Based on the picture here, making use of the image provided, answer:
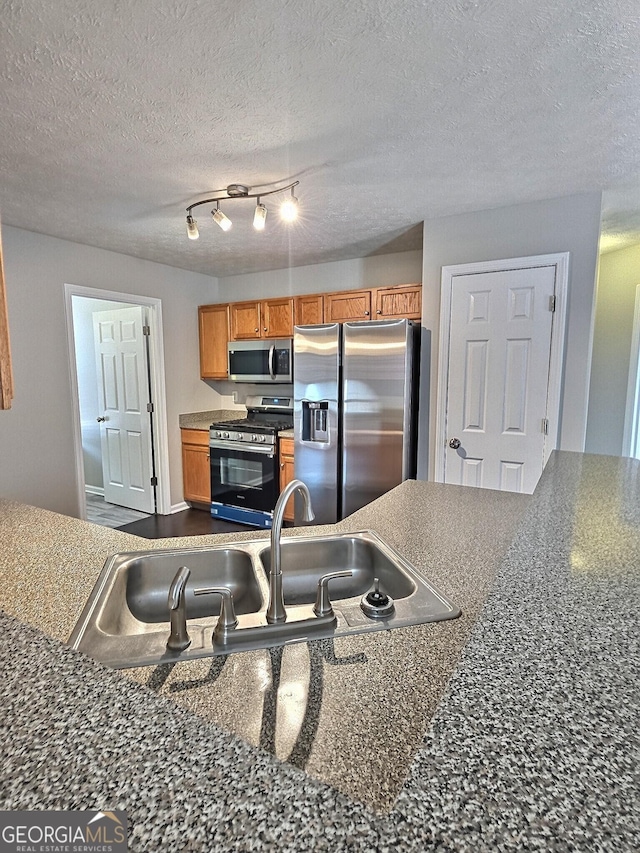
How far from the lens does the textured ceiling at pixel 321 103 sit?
1230mm

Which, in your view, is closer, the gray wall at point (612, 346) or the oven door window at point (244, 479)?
the gray wall at point (612, 346)

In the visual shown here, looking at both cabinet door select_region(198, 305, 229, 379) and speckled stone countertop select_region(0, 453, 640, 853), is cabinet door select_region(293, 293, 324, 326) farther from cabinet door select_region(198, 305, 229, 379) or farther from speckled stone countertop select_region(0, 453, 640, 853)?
speckled stone countertop select_region(0, 453, 640, 853)

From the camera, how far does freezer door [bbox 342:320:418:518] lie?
297cm

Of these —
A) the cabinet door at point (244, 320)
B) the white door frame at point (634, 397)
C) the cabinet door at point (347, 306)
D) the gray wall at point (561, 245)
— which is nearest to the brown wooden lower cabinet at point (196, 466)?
the cabinet door at point (244, 320)

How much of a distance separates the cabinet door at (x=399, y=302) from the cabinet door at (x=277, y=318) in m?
0.89

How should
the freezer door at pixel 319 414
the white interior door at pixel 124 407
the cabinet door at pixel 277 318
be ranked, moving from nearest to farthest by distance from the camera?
1. the freezer door at pixel 319 414
2. the cabinet door at pixel 277 318
3. the white interior door at pixel 124 407

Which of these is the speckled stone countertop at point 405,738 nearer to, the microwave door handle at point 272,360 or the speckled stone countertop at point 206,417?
the microwave door handle at point 272,360

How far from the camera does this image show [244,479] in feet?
12.9

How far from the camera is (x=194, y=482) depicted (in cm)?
436

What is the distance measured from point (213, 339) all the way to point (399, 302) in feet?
6.69

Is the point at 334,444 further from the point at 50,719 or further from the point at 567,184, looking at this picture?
the point at 50,719

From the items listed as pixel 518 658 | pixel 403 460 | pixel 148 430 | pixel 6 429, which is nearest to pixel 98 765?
pixel 518 658

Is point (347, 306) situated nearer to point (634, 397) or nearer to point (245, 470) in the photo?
point (245, 470)

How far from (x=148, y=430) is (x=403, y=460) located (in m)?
2.58
